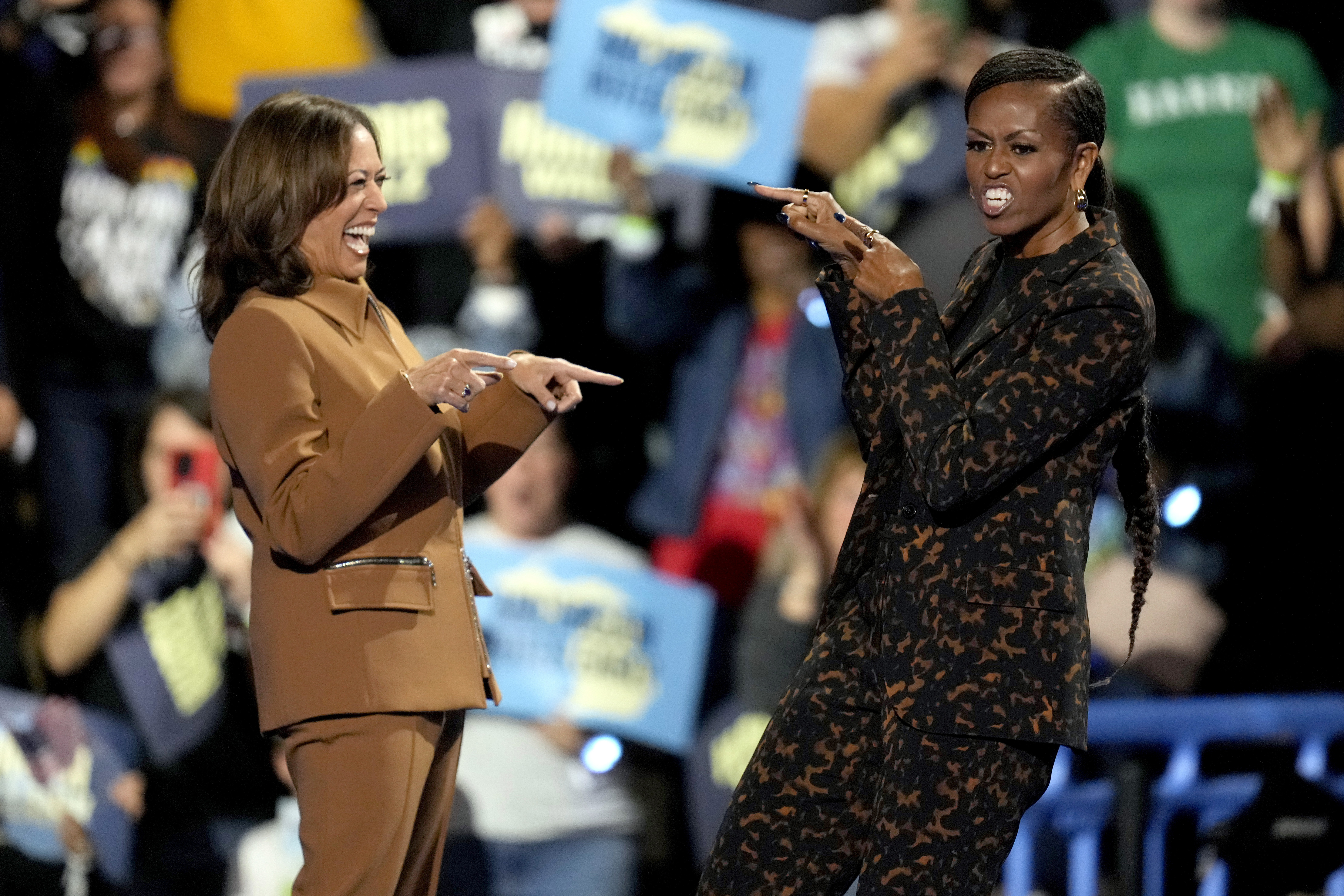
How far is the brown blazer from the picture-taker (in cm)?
205

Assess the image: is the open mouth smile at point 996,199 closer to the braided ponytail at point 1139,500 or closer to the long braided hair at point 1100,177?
the long braided hair at point 1100,177

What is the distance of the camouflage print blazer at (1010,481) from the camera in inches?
73.4

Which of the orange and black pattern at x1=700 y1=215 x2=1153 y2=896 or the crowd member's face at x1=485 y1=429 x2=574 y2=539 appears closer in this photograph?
the orange and black pattern at x1=700 y1=215 x2=1153 y2=896

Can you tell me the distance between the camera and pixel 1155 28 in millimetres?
4562

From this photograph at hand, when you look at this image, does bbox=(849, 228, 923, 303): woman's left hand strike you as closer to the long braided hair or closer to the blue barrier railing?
the long braided hair

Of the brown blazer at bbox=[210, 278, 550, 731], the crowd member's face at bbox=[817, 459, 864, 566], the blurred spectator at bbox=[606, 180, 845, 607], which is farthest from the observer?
the blurred spectator at bbox=[606, 180, 845, 607]

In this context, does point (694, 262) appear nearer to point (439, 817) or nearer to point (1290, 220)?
point (1290, 220)

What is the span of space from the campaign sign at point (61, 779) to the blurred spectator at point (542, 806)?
117 centimetres

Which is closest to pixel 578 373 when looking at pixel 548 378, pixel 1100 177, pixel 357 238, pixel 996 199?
pixel 548 378

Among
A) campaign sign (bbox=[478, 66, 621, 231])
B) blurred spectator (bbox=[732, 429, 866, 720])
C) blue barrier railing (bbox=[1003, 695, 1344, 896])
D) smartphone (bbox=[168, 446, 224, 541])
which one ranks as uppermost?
campaign sign (bbox=[478, 66, 621, 231])

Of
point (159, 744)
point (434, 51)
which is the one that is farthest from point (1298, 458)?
point (159, 744)

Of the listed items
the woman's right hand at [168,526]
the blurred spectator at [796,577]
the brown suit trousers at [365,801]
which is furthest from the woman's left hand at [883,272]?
the woman's right hand at [168,526]

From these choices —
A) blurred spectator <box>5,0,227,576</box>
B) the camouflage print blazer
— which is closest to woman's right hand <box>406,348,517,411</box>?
the camouflage print blazer

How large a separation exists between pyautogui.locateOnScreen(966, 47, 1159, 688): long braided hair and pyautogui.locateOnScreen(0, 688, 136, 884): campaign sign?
3576 mm
